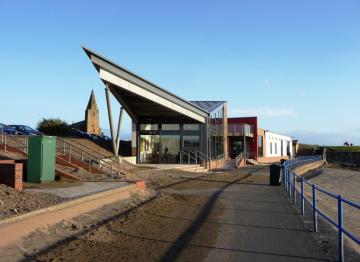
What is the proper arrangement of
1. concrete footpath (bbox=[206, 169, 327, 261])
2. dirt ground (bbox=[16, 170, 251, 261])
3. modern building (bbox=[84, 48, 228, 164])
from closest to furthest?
dirt ground (bbox=[16, 170, 251, 261])
concrete footpath (bbox=[206, 169, 327, 261])
modern building (bbox=[84, 48, 228, 164])

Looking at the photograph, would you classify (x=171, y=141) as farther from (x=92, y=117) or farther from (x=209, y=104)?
(x=92, y=117)

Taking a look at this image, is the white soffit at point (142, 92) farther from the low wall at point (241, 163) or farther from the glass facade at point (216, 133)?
the low wall at point (241, 163)

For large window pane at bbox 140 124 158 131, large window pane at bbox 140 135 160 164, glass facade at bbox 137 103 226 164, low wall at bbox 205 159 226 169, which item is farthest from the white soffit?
large window pane at bbox 140 135 160 164

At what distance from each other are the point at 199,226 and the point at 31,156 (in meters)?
7.29

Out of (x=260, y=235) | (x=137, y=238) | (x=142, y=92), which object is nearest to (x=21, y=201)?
(x=137, y=238)

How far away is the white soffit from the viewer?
25.4m

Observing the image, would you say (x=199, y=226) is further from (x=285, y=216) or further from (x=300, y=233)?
(x=285, y=216)

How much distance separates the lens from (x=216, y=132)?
4912 centimetres

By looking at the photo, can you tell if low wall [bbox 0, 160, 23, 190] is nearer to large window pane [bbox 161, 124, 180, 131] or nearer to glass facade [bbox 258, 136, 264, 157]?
large window pane [bbox 161, 124, 180, 131]

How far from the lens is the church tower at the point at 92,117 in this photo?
54562 millimetres

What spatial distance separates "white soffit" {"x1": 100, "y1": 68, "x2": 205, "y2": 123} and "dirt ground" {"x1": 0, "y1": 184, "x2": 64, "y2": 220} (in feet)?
45.0

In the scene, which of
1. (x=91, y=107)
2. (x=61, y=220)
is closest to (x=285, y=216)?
(x=61, y=220)

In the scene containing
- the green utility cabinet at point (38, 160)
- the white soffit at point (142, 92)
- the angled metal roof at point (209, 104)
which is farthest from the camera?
the angled metal roof at point (209, 104)

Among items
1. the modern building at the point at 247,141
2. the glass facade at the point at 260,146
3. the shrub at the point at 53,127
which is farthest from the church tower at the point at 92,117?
the glass facade at the point at 260,146
